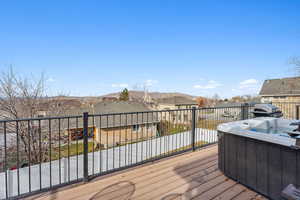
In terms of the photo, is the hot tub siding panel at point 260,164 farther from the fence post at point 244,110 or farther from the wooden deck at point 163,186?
the fence post at point 244,110

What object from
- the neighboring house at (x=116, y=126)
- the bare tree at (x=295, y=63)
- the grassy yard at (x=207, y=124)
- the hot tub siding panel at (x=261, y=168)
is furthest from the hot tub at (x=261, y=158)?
the bare tree at (x=295, y=63)

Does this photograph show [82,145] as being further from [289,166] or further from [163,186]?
[289,166]

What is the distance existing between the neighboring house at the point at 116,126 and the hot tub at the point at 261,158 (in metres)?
1.46

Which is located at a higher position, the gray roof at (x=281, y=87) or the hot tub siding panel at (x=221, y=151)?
the gray roof at (x=281, y=87)

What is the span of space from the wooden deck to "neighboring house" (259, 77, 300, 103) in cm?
1721

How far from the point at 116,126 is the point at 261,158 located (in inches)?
481

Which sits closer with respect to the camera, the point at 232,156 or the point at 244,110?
the point at 232,156

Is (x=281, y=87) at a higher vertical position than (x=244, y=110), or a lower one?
higher

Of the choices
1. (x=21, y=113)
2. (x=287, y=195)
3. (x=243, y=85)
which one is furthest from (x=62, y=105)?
(x=243, y=85)

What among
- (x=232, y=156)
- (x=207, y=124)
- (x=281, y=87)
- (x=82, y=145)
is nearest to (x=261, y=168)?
(x=232, y=156)

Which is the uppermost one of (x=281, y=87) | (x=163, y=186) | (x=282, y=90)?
(x=281, y=87)

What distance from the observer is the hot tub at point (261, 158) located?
5.34 ft

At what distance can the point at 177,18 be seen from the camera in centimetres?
811

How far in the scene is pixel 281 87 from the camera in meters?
18.2
